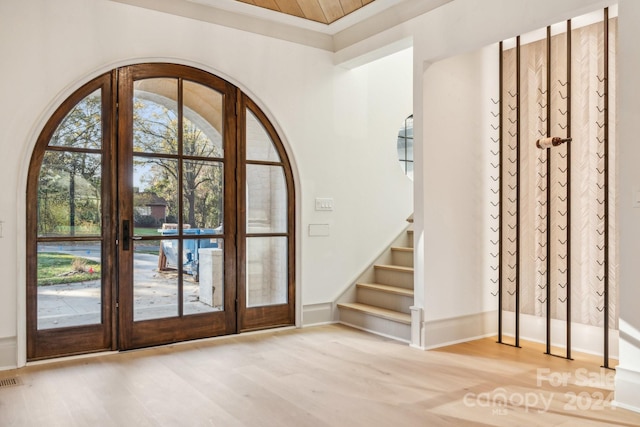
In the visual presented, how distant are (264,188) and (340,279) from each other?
122 centimetres

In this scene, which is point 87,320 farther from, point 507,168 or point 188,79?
point 507,168

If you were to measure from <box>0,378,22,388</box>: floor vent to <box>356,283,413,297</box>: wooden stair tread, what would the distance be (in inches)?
117

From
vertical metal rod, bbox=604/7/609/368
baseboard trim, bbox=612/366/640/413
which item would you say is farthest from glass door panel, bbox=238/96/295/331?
baseboard trim, bbox=612/366/640/413

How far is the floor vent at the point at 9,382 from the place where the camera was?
310 centimetres

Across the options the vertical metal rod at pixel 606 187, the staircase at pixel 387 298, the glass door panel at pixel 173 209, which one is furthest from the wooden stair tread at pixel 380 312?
the vertical metal rod at pixel 606 187

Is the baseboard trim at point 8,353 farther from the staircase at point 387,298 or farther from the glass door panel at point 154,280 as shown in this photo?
the staircase at point 387,298

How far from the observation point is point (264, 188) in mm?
4566

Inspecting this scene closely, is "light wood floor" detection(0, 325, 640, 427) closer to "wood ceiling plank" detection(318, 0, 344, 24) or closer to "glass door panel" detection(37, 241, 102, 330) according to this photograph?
"glass door panel" detection(37, 241, 102, 330)

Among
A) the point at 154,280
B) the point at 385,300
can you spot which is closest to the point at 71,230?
the point at 154,280

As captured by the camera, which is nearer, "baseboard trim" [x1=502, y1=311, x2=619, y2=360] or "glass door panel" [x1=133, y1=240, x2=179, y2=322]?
"baseboard trim" [x1=502, y1=311, x2=619, y2=360]

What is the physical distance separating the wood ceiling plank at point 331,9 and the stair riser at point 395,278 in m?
2.49

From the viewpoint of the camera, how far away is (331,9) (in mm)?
4531

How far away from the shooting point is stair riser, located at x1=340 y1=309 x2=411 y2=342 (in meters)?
4.24

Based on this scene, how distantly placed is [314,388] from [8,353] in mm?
2127
